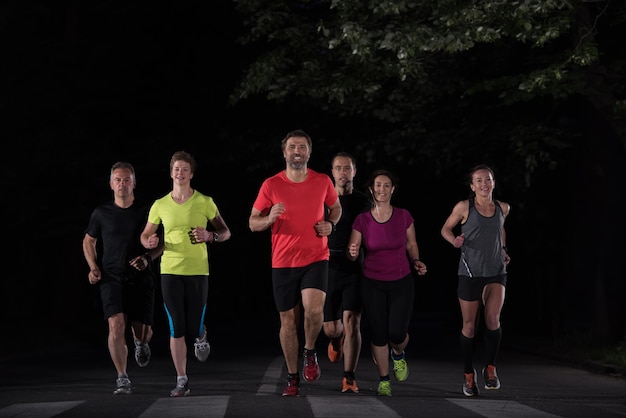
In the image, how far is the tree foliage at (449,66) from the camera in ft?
51.9

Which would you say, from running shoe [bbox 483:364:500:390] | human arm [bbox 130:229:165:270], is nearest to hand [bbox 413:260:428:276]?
running shoe [bbox 483:364:500:390]

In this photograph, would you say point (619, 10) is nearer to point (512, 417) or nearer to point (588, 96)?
point (588, 96)

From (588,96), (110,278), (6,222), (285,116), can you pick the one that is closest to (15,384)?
(110,278)

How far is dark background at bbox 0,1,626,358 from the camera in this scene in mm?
23672

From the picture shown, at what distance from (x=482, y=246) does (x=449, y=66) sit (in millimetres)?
10122

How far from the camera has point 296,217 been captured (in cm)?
1034

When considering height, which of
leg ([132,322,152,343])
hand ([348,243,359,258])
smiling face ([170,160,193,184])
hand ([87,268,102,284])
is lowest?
leg ([132,322,152,343])

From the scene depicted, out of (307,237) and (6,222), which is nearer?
(307,237)

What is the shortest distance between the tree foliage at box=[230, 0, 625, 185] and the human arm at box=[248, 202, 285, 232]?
19.8 feet

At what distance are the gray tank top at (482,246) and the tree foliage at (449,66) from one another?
4426mm

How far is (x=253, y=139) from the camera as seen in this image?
94.3 ft

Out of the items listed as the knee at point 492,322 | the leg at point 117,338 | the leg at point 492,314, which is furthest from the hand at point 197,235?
the knee at point 492,322

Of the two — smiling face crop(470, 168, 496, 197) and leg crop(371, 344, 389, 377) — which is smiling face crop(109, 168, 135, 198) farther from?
smiling face crop(470, 168, 496, 197)

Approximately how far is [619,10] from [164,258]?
1003cm
